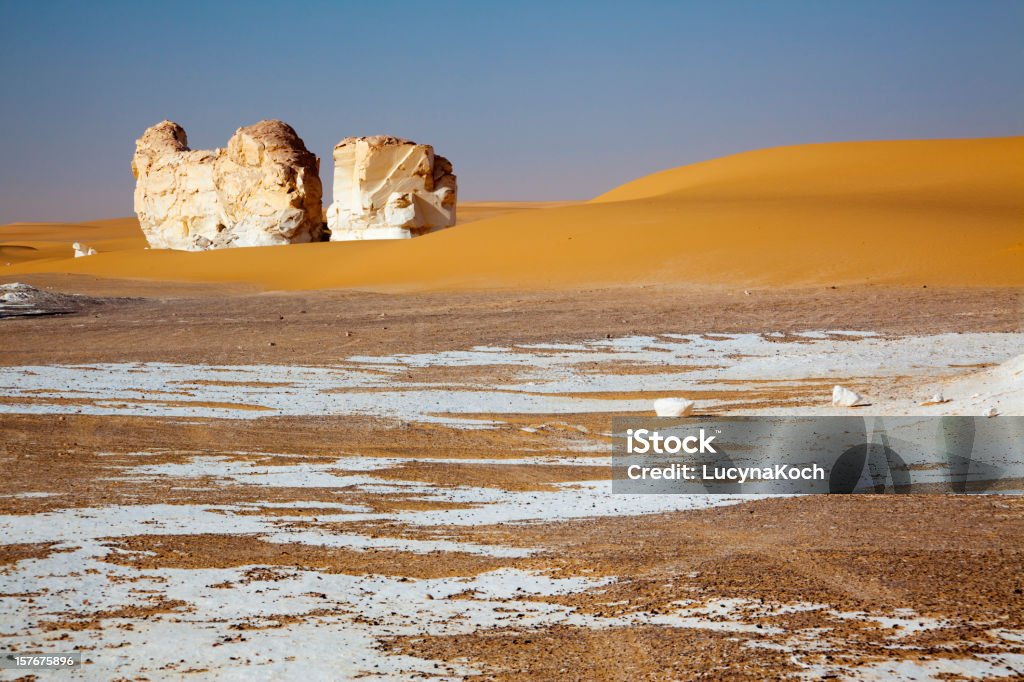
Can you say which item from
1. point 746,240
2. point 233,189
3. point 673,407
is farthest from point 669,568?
point 233,189

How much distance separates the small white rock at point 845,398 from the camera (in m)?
11.2

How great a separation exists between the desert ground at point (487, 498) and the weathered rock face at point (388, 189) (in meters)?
18.2

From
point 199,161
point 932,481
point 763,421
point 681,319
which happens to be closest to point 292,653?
point 932,481

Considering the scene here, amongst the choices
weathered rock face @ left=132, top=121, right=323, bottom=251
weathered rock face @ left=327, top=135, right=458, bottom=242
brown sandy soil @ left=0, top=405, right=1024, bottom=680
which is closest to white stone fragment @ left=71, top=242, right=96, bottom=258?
weathered rock face @ left=132, top=121, right=323, bottom=251

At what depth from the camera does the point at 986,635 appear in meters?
4.84

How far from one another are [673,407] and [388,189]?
113ft

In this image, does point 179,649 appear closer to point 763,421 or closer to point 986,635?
point 986,635

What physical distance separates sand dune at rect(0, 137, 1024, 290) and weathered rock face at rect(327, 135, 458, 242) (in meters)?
3.98

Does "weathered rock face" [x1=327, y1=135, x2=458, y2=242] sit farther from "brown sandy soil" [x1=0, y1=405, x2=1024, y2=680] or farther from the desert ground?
"brown sandy soil" [x1=0, y1=405, x2=1024, y2=680]

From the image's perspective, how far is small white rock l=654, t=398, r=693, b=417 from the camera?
1091 centimetres

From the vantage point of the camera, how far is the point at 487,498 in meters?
8.15

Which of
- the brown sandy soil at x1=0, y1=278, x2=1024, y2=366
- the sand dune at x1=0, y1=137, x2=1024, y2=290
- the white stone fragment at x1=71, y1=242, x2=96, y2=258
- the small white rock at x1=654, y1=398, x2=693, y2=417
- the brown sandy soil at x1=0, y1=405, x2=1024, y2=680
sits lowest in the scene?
the brown sandy soil at x1=0, y1=405, x2=1024, y2=680

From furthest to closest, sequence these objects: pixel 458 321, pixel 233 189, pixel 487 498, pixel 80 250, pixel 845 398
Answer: pixel 80 250 → pixel 233 189 → pixel 458 321 → pixel 845 398 → pixel 487 498

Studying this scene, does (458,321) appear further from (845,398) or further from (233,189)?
(233,189)
